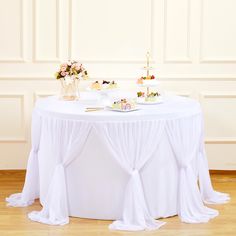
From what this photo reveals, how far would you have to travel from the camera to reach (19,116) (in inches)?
217

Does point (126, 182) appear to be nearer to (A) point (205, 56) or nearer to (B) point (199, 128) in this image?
(B) point (199, 128)

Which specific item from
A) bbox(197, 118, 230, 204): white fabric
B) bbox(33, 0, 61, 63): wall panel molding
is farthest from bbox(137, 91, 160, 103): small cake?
bbox(33, 0, 61, 63): wall panel molding

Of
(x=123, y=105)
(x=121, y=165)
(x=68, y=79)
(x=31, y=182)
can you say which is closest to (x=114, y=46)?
(x=68, y=79)

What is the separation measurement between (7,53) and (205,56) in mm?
1830

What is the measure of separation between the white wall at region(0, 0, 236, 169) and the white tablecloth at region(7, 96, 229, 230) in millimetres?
1128

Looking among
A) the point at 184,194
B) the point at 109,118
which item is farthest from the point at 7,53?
the point at 184,194

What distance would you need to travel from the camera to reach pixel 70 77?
467 centimetres

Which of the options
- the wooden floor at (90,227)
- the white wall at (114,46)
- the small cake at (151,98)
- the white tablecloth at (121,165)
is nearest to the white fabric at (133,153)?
the white tablecloth at (121,165)

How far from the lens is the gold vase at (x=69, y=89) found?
468cm

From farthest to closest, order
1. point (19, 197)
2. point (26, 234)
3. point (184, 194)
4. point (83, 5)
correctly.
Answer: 1. point (83, 5)
2. point (19, 197)
3. point (184, 194)
4. point (26, 234)

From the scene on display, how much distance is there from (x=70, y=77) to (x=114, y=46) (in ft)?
2.96

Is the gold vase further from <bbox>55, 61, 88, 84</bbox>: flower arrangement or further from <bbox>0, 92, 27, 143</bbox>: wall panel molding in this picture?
<bbox>0, 92, 27, 143</bbox>: wall panel molding

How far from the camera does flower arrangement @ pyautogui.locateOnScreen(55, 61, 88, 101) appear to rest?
464 centimetres

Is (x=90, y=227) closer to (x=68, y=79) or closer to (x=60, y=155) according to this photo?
(x=60, y=155)
